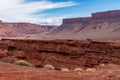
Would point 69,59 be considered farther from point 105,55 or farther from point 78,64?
point 105,55

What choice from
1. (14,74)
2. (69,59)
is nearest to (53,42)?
(69,59)

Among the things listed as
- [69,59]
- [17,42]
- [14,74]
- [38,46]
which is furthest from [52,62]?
[14,74]

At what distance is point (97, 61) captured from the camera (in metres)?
41.3

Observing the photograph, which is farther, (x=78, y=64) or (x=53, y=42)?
(x=53, y=42)

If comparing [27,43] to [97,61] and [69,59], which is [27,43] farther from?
[97,61]

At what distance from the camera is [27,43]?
53.5 metres

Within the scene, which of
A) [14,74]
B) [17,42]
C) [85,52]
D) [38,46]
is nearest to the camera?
[14,74]

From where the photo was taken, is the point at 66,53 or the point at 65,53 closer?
the point at 66,53

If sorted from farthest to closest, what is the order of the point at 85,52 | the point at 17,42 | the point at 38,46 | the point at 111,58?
the point at 17,42 < the point at 38,46 < the point at 85,52 < the point at 111,58

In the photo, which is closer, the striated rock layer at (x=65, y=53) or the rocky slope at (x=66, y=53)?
the rocky slope at (x=66, y=53)

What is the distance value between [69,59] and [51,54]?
4305 mm

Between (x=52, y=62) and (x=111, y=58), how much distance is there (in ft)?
30.7

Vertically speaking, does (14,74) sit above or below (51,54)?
above

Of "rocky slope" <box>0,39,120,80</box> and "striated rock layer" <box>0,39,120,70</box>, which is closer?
"rocky slope" <box>0,39,120,80</box>
